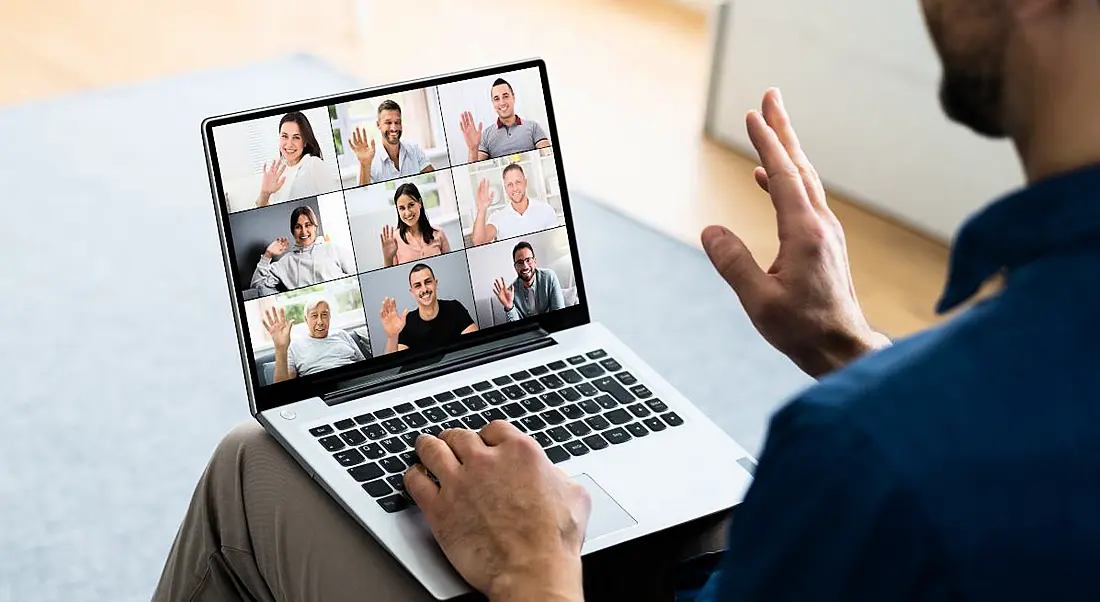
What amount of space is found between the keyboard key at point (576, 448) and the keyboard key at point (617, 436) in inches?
0.9

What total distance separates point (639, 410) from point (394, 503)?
24 cm

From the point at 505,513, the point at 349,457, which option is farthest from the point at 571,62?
the point at 505,513

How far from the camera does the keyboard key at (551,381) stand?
1.12 m

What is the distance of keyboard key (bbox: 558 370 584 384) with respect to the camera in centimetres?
113

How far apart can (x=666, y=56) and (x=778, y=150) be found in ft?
9.19

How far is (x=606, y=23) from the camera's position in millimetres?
3967

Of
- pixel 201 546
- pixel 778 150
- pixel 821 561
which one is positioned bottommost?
pixel 201 546

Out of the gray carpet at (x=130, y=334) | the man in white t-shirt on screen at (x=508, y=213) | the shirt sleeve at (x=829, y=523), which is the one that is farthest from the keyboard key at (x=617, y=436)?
the gray carpet at (x=130, y=334)

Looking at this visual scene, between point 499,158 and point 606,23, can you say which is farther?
point 606,23

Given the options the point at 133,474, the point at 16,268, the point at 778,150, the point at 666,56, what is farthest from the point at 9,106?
the point at 778,150

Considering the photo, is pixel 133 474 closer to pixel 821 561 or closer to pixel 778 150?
pixel 778 150

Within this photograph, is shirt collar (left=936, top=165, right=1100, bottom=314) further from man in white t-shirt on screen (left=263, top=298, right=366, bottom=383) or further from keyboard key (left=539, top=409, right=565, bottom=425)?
man in white t-shirt on screen (left=263, top=298, right=366, bottom=383)

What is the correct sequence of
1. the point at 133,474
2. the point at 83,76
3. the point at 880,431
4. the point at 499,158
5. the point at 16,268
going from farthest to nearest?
the point at 83,76 < the point at 16,268 < the point at 133,474 < the point at 499,158 < the point at 880,431

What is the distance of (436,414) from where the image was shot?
1.08 metres
